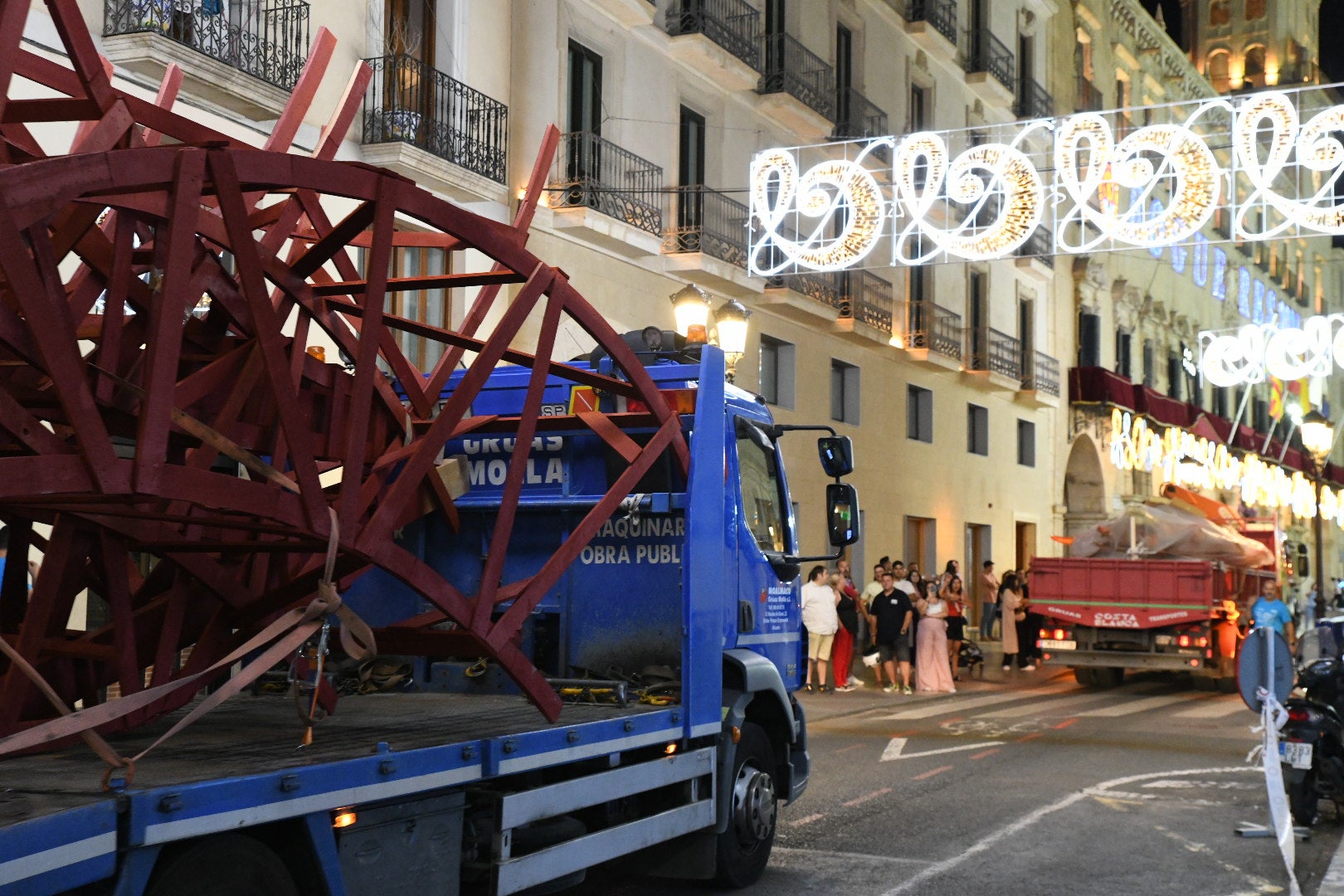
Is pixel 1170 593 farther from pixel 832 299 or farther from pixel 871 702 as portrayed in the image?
pixel 832 299

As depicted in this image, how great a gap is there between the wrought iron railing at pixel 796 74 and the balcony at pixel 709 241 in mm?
2236

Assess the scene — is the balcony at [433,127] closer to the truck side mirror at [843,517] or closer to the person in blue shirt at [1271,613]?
the truck side mirror at [843,517]

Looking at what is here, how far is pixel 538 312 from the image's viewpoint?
22.6 m

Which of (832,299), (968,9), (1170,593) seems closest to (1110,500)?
(968,9)

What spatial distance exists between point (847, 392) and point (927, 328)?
3.27 m

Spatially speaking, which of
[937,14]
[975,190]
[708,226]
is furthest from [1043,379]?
[975,190]

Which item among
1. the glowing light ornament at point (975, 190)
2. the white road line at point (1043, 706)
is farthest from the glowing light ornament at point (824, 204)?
the white road line at point (1043, 706)

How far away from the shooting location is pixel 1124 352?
4525cm

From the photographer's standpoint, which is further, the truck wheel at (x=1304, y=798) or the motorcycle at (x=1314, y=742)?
the truck wheel at (x=1304, y=798)

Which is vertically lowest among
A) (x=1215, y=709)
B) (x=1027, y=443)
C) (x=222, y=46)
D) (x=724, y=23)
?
(x=1215, y=709)

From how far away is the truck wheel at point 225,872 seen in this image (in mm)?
4770

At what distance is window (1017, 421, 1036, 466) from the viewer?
39719 millimetres

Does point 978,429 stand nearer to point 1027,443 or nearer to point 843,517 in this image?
point 1027,443

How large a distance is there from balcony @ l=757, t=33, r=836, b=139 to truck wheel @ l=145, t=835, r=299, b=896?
73.8 ft
